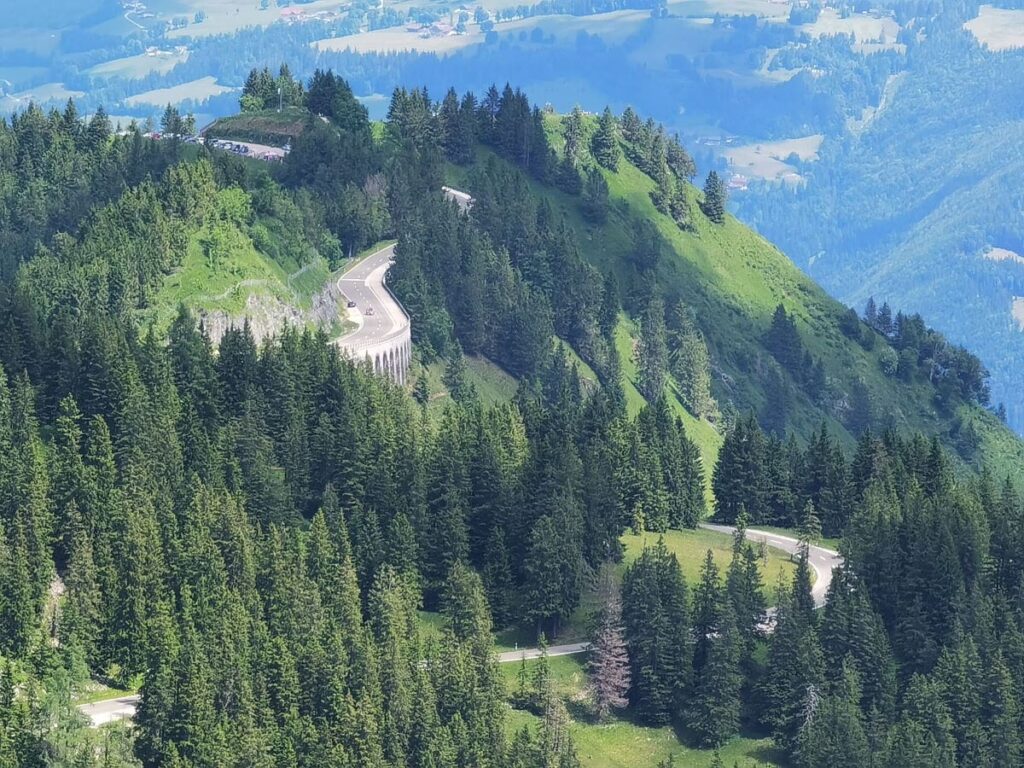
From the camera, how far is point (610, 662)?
183 metres

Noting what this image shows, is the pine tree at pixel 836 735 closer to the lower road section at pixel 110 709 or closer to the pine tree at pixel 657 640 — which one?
the pine tree at pixel 657 640

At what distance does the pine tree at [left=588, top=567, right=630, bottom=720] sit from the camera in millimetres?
182875

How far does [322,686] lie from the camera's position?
16588 centimetres

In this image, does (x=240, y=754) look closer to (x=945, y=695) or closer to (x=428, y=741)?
(x=428, y=741)

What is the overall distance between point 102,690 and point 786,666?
1926 inches

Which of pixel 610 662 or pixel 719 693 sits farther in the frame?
pixel 610 662

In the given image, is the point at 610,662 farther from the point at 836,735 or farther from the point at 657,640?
the point at 836,735

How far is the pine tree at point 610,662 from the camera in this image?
18288cm

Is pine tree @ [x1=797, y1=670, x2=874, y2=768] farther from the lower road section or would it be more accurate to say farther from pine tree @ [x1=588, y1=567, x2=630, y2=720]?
the lower road section

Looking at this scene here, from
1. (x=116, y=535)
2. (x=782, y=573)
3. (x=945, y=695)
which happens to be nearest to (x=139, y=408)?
(x=116, y=535)

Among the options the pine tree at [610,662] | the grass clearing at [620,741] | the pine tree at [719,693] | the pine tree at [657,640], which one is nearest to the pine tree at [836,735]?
the grass clearing at [620,741]

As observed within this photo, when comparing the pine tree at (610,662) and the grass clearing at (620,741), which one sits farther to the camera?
the pine tree at (610,662)

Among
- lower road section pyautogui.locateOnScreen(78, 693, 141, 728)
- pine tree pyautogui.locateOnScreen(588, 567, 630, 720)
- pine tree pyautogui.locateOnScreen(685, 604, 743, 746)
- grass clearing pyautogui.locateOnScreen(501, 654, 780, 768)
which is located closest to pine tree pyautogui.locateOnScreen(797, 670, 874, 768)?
grass clearing pyautogui.locateOnScreen(501, 654, 780, 768)

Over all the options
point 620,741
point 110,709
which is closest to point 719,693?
point 620,741
